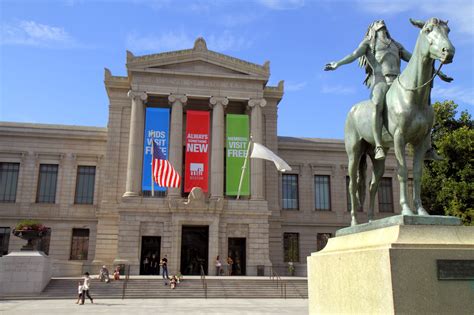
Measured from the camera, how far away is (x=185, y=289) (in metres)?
26.2

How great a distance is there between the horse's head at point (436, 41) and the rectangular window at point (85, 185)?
117 ft

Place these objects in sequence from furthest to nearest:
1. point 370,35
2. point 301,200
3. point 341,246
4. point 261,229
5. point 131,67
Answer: point 301,200
point 131,67
point 261,229
point 370,35
point 341,246

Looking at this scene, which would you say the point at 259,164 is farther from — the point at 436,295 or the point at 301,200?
the point at 436,295

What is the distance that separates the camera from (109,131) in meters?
38.2

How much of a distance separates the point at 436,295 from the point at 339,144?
3858 centimetres

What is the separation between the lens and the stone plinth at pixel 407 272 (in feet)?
18.1

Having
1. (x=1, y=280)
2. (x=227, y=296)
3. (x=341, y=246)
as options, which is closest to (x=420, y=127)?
(x=341, y=246)

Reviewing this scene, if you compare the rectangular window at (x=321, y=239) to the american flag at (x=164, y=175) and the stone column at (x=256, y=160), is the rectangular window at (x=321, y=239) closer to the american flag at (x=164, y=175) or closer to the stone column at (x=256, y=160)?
the stone column at (x=256, y=160)

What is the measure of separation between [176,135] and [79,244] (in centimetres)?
1262

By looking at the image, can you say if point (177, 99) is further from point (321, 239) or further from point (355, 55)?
point (355, 55)

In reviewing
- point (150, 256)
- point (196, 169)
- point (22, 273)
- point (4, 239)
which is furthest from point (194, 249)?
point (4, 239)

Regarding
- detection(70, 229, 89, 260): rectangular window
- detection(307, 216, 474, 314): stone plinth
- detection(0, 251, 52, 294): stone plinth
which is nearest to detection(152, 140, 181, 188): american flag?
detection(0, 251, 52, 294): stone plinth

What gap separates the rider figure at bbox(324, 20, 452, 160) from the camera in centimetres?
736

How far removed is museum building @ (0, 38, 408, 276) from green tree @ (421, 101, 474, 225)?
11.2m
